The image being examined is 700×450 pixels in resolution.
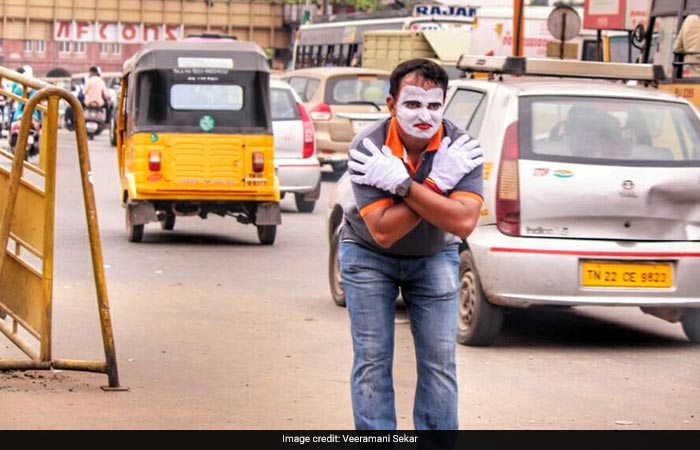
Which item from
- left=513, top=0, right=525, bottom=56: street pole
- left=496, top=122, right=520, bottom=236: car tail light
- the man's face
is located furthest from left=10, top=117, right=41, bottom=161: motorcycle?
left=513, top=0, right=525, bottom=56: street pole

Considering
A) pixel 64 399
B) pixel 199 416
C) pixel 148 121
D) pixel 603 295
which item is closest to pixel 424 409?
pixel 199 416

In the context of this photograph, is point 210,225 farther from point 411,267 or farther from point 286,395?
point 411,267

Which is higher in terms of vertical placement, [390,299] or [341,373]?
[390,299]

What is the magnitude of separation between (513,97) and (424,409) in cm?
407

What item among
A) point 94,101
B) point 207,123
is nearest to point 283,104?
point 207,123

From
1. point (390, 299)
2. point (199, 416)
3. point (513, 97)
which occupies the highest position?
point (513, 97)

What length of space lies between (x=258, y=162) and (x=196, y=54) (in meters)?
1.27

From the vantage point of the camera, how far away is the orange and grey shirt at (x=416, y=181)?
5.94 m

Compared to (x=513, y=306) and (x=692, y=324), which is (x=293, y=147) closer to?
(x=692, y=324)

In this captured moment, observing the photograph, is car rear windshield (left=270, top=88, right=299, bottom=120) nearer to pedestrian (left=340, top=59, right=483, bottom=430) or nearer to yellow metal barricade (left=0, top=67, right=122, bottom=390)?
yellow metal barricade (left=0, top=67, right=122, bottom=390)

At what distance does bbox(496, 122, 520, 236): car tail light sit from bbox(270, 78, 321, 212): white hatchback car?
10.6m

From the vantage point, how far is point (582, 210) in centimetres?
955

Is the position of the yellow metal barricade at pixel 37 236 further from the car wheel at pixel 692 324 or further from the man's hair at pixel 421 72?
the car wheel at pixel 692 324

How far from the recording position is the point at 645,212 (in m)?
9.63
